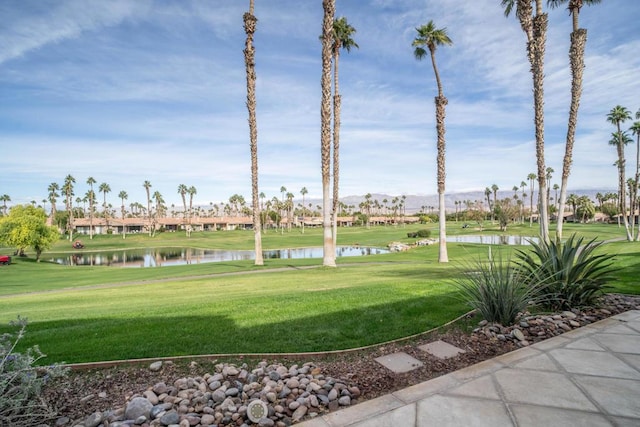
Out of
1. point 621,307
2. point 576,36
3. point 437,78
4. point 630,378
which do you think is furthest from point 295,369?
point 576,36

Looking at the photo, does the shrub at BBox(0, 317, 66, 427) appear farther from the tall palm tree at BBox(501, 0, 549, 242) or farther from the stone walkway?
the tall palm tree at BBox(501, 0, 549, 242)

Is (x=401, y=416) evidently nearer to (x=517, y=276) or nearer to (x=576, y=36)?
(x=517, y=276)

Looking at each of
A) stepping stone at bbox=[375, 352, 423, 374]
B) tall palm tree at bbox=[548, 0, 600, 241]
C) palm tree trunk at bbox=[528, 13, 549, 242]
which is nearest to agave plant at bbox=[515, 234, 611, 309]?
stepping stone at bbox=[375, 352, 423, 374]

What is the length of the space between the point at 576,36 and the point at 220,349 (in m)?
23.4

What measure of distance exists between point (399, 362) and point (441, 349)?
75cm

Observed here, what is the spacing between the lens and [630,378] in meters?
3.57

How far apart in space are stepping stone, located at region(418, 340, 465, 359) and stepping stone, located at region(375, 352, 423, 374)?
34 cm

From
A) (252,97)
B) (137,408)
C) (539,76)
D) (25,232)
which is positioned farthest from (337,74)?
(25,232)

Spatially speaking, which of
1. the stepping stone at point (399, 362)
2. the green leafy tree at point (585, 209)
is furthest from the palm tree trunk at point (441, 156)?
the green leafy tree at point (585, 209)

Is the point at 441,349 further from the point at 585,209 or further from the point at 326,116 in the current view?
the point at 585,209

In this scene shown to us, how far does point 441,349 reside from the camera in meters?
4.63

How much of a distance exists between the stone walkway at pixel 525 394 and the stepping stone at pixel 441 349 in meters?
0.03

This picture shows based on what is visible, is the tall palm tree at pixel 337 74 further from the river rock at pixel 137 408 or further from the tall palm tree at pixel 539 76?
the river rock at pixel 137 408

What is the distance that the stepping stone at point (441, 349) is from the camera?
14.6 ft
